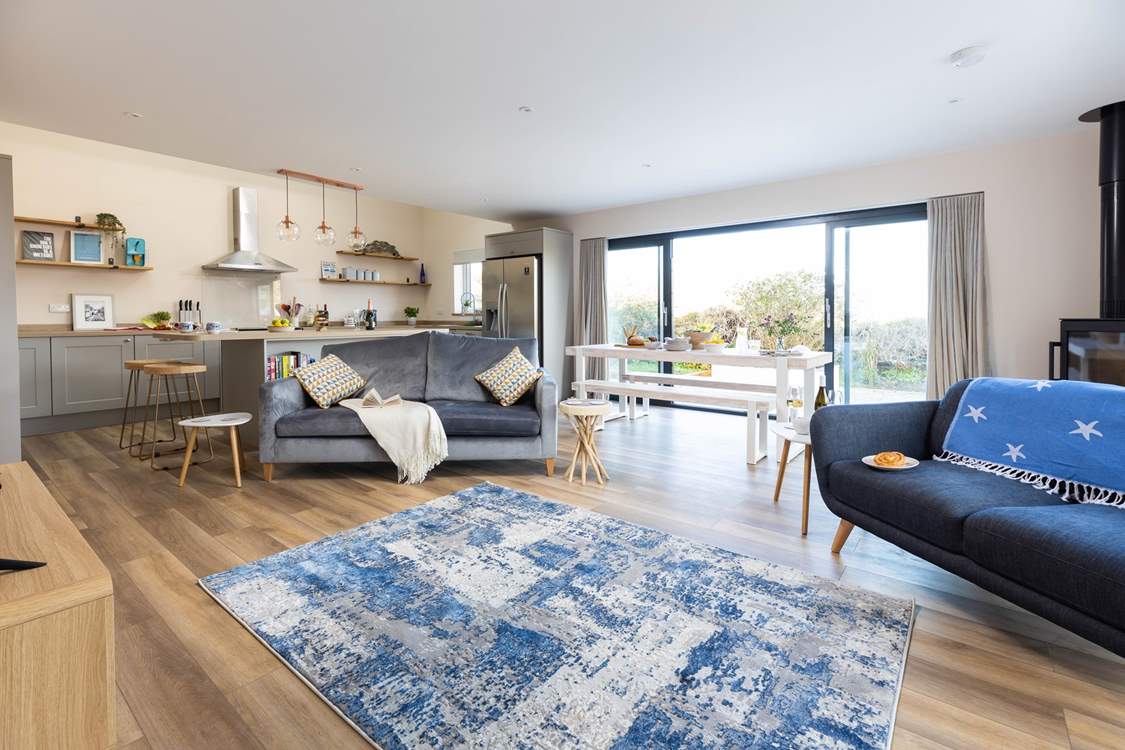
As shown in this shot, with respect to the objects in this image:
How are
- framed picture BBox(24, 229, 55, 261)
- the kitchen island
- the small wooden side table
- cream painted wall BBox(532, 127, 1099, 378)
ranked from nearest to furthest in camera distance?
the small wooden side table
cream painted wall BBox(532, 127, 1099, 378)
the kitchen island
framed picture BBox(24, 229, 55, 261)

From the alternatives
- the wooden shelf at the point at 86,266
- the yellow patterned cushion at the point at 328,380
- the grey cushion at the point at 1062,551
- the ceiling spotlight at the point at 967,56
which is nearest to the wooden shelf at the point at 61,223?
the wooden shelf at the point at 86,266

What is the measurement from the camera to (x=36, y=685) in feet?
2.61

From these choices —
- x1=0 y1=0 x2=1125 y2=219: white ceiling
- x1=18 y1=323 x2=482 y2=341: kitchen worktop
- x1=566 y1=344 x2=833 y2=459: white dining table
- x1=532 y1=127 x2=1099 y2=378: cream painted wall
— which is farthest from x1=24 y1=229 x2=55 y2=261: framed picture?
x1=532 y1=127 x2=1099 y2=378: cream painted wall

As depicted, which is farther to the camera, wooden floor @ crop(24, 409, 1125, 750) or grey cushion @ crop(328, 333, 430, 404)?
grey cushion @ crop(328, 333, 430, 404)

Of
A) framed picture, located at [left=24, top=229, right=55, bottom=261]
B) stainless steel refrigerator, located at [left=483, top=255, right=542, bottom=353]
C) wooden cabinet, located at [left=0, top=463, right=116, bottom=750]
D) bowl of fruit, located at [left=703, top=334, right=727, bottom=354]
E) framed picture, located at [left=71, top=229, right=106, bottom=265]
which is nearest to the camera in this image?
wooden cabinet, located at [left=0, top=463, right=116, bottom=750]

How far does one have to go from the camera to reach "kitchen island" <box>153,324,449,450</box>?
435cm

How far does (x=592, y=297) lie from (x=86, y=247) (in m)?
5.38

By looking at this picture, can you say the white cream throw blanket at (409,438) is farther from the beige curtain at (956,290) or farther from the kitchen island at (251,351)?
the beige curtain at (956,290)

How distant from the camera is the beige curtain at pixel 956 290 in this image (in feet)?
14.5

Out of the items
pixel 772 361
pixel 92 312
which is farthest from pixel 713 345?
pixel 92 312

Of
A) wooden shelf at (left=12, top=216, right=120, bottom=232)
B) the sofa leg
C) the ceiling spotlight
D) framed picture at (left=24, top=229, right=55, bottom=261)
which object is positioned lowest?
the sofa leg

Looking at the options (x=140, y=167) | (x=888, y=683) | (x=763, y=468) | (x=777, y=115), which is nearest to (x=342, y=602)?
(x=888, y=683)

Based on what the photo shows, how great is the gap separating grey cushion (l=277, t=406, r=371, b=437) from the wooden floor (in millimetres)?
316

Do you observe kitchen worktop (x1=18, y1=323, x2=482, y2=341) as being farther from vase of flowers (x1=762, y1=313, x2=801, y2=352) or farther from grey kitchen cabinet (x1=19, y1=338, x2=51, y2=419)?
vase of flowers (x1=762, y1=313, x2=801, y2=352)
